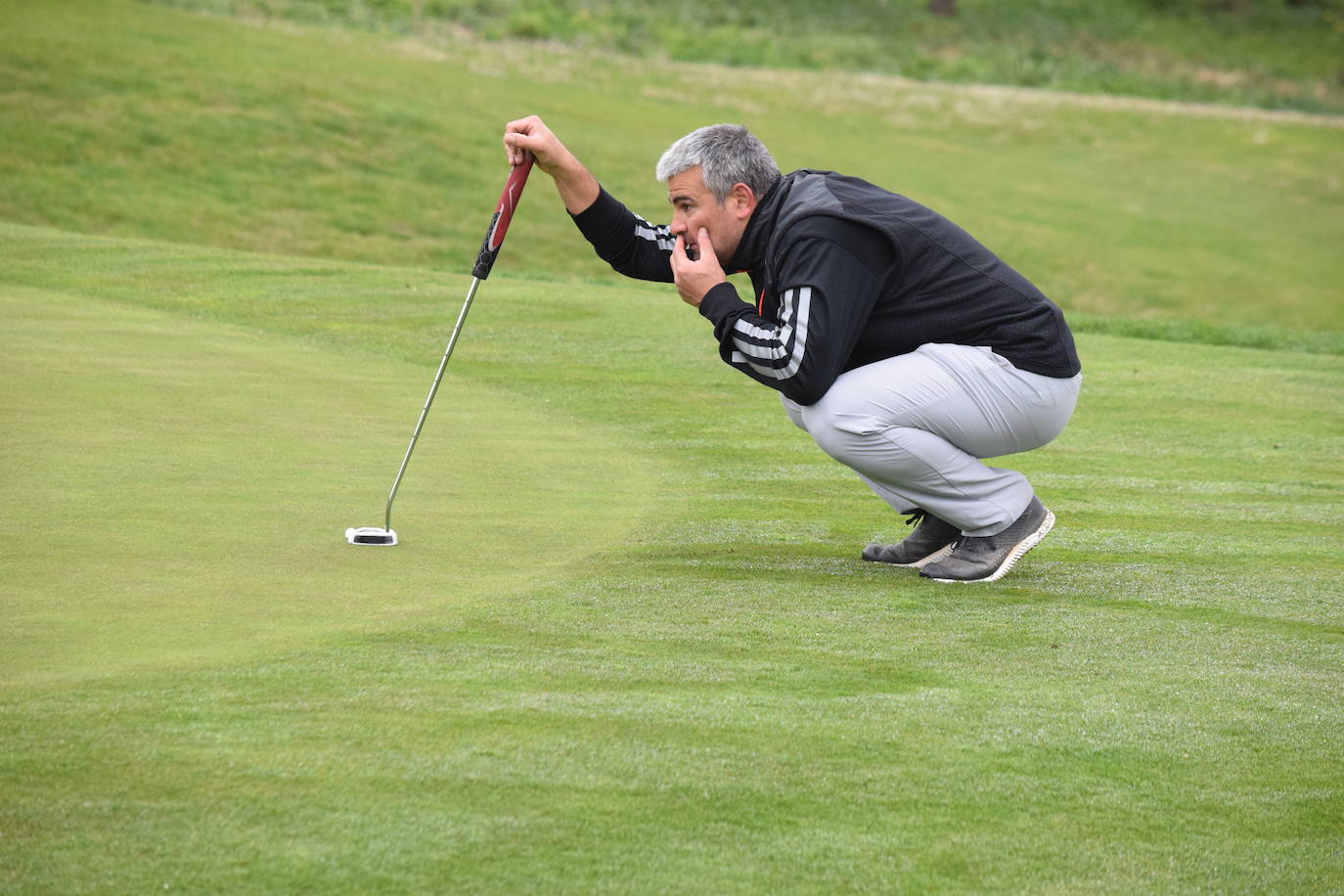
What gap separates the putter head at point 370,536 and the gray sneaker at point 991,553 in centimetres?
150

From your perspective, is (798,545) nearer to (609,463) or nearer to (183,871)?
(609,463)

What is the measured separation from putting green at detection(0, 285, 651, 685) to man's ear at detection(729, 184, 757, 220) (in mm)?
1004

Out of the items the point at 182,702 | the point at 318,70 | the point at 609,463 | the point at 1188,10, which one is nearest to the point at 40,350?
the point at 609,463

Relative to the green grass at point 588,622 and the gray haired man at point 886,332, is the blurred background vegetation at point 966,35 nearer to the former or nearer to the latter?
the green grass at point 588,622

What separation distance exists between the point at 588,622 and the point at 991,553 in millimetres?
1428

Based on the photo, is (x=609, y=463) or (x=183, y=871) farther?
(x=609, y=463)

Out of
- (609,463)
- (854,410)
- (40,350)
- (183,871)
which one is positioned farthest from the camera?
(40,350)

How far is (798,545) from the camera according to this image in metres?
4.74

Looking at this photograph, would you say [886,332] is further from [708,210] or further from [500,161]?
[500,161]

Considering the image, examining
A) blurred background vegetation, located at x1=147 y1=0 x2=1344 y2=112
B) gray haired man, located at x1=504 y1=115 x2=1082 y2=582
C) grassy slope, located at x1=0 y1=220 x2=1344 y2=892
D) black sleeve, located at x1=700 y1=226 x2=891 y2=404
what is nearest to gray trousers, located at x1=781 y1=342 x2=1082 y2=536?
gray haired man, located at x1=504 y1=115 x2=1082 y2=582

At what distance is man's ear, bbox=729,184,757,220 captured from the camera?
4344mm

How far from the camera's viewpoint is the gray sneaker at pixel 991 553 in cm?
441

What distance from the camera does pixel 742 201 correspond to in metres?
4.38

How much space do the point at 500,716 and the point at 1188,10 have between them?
51.2 m
